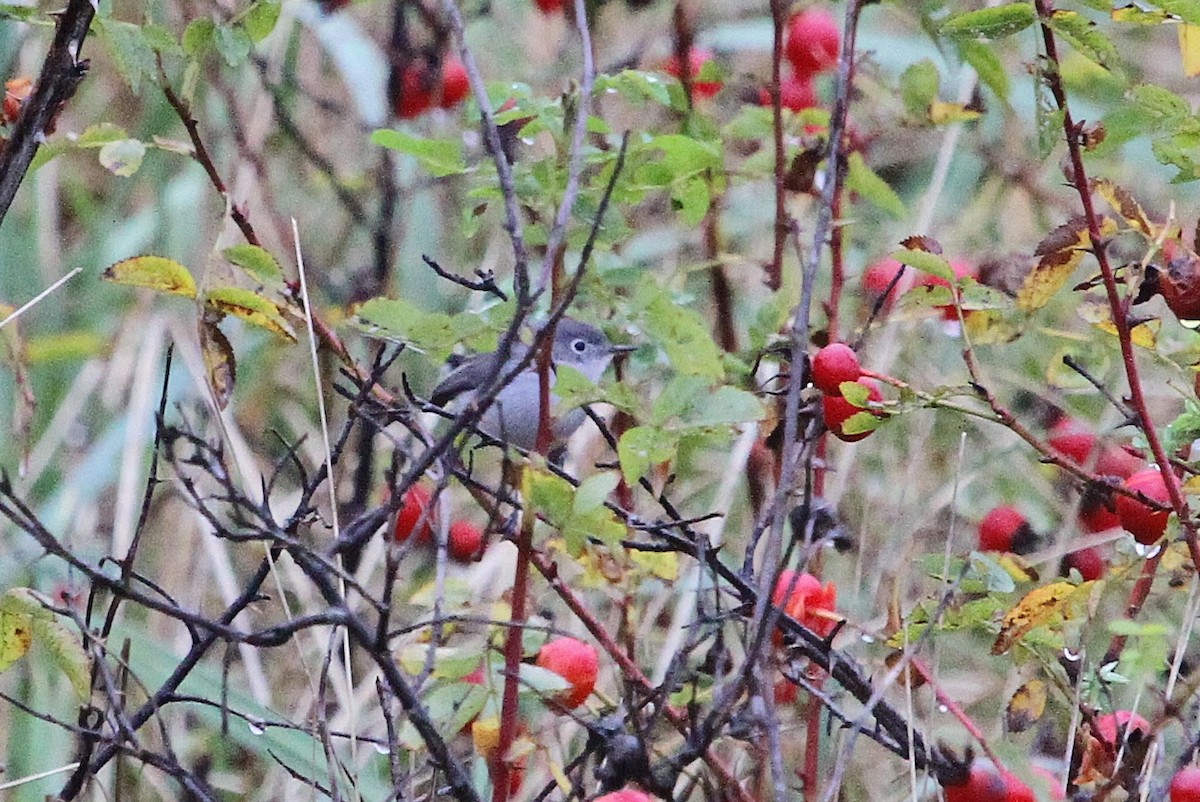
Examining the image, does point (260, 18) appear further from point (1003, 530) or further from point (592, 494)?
point (1003, 530)

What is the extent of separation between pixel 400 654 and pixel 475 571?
159cm

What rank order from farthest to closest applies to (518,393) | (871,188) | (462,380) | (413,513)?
(518,393) → (462,380) → (413,513) → (871,188)

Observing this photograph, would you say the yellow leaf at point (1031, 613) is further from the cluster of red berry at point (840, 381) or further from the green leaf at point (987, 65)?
the green leaf at point (987, 65)

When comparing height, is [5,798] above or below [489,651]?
below

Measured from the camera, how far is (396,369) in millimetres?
3611

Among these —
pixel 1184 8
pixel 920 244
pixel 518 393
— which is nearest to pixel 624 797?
pixel 920 244

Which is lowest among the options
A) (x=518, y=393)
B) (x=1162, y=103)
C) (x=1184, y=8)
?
(x=518, y=393)

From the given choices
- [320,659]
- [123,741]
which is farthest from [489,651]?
[320,659]

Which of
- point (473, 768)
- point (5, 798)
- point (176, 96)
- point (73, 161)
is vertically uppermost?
point (176, 96)

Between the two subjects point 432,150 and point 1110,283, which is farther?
point 432,150

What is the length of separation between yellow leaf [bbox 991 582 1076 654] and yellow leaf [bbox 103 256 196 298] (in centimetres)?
90

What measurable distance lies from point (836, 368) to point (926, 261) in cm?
13

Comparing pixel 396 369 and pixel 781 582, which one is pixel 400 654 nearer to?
pixel 781 582

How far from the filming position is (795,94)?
8.82ft
